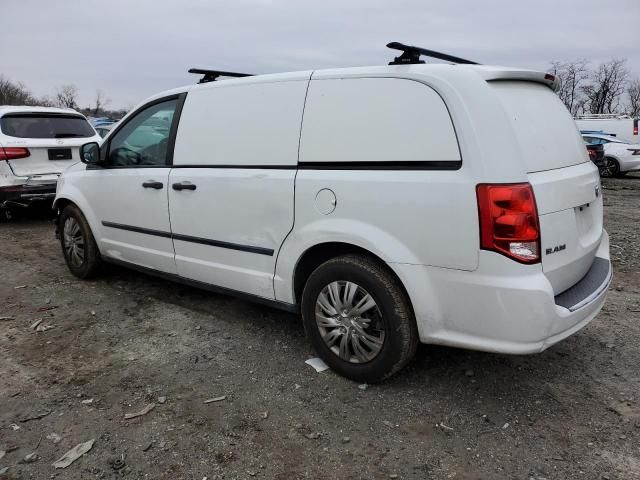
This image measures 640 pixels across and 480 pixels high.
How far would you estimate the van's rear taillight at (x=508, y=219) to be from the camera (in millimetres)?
2582

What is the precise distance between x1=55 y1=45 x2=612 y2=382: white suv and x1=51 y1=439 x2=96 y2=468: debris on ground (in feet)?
4.59

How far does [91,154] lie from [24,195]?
143 inches

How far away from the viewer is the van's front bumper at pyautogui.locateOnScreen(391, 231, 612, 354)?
2611mm

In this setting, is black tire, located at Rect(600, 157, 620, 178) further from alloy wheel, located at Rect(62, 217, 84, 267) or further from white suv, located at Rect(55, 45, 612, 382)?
alloy wheel, located at Rect(62, 217, 84, 267)

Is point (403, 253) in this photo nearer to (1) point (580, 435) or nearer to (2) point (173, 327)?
(1) point (580, 435)

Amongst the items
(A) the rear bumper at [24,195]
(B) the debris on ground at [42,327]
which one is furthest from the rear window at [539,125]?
(A) the rear bumper at [24,195]

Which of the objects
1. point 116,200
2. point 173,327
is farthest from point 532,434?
point 116,200

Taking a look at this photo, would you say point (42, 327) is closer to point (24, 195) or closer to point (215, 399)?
point (215, 399)

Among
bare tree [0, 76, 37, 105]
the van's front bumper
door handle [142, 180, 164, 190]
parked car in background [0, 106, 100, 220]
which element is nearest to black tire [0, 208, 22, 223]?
parked car in background [0, 106, 100, 220]

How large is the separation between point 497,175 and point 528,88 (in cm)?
80

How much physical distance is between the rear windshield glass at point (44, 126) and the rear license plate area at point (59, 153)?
10.7 inches

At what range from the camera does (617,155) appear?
15789mm

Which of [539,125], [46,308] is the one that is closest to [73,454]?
[46,308]

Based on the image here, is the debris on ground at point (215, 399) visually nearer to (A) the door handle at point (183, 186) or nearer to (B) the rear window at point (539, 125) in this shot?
(A) the door handle at point (183, 186)
